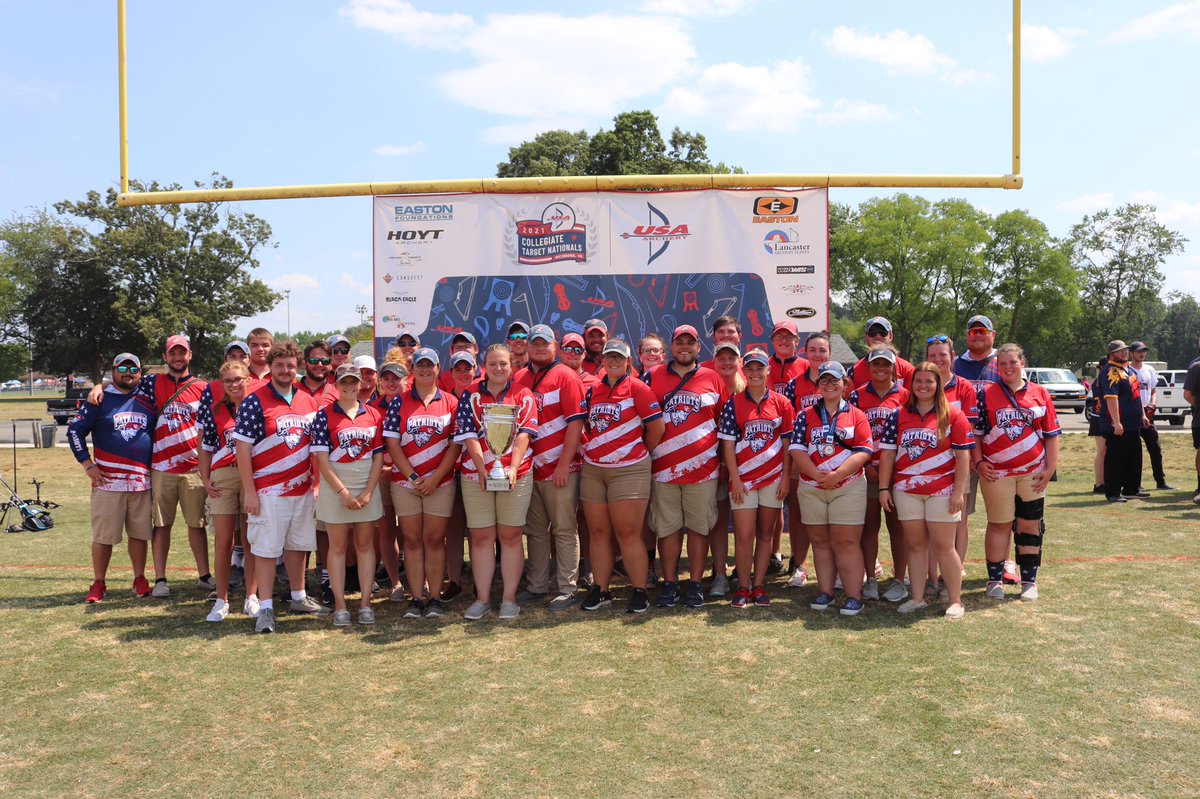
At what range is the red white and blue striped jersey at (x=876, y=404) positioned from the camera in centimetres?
547

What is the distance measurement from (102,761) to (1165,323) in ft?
291

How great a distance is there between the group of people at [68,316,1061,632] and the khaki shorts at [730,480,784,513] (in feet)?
0.04

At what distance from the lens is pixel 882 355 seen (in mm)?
5523

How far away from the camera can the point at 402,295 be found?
7.33 metres

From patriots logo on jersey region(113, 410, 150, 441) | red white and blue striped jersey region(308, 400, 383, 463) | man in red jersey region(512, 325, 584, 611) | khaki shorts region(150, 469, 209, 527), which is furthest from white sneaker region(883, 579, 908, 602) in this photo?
patriots logo on jersey region(113, 410, 150, 441)

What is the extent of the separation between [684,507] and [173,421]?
365 cm

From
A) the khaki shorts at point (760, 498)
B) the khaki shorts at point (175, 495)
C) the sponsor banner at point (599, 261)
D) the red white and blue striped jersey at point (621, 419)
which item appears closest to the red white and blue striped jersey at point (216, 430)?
the khaki shorts at point (175, 495)

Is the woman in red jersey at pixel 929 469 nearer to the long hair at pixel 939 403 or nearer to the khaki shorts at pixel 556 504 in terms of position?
the long hair at pixel 939 403

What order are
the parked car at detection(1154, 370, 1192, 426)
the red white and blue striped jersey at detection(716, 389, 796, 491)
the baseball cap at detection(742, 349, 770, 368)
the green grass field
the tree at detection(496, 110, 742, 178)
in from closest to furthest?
the green grass field < the baseball cap at detection(742, 349, 770, 368) < the red white and blue striped jersey at detection(716, 389, 796, 491) < the parked car at detection(1154, 370, 1192, 426) < the tree at detection(496, 110, 742, 178)

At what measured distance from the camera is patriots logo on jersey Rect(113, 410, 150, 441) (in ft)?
19.3

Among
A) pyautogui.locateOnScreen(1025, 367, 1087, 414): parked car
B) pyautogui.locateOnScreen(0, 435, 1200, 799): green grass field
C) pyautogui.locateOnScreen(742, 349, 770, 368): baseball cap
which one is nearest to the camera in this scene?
pyautogui.locateOnScreen(0, 435, 1200, 799): green grass field

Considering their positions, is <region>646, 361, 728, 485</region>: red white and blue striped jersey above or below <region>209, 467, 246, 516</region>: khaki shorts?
above

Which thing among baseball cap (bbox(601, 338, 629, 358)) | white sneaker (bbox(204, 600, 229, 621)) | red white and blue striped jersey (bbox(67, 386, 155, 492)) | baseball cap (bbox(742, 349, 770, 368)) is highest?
baseball cap (bbox(601, 338, 629, 358))

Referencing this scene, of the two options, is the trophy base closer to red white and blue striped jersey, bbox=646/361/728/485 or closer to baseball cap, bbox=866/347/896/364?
red white and blue striped jersey, bbox=646/361/728/485
